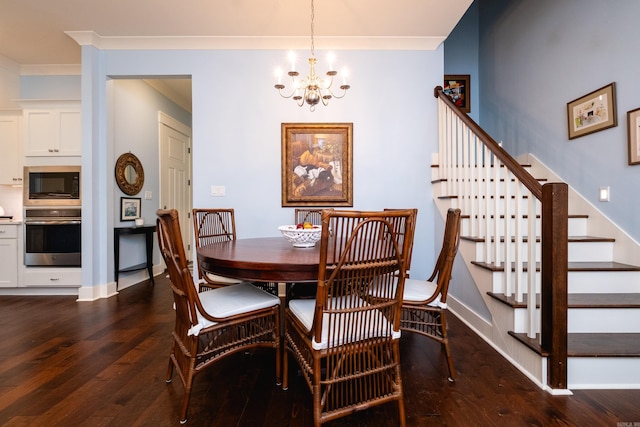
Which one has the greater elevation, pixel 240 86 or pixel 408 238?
pixel 240 86

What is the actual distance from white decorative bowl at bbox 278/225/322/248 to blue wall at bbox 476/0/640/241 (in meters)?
2.37

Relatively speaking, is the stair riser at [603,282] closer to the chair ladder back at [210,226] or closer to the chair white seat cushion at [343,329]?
the chair white seat cushion at [343,329]

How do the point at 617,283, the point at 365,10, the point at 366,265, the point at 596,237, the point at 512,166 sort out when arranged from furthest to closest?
the point at 365,10 → the point at 596,237 → the point at 617,283 → the point at 512,166 → the point at 366,265

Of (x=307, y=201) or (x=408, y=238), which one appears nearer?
(x=408, y=238)

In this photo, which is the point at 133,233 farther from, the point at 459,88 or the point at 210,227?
the point at 459,88

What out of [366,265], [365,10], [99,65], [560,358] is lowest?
[560,358]

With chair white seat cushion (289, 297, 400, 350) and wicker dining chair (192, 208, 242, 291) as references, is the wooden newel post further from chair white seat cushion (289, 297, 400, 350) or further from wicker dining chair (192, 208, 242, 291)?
wicker dining chair (192, 208, 242, 291)

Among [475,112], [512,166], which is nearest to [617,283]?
[512,166]

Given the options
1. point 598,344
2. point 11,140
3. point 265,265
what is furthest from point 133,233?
point 598,344

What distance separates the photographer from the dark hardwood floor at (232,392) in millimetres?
1435

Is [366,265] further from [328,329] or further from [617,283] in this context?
[617,283]

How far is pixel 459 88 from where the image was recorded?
431 centimetres

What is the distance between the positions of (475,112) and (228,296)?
4201 mm

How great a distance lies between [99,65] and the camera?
3393mm
